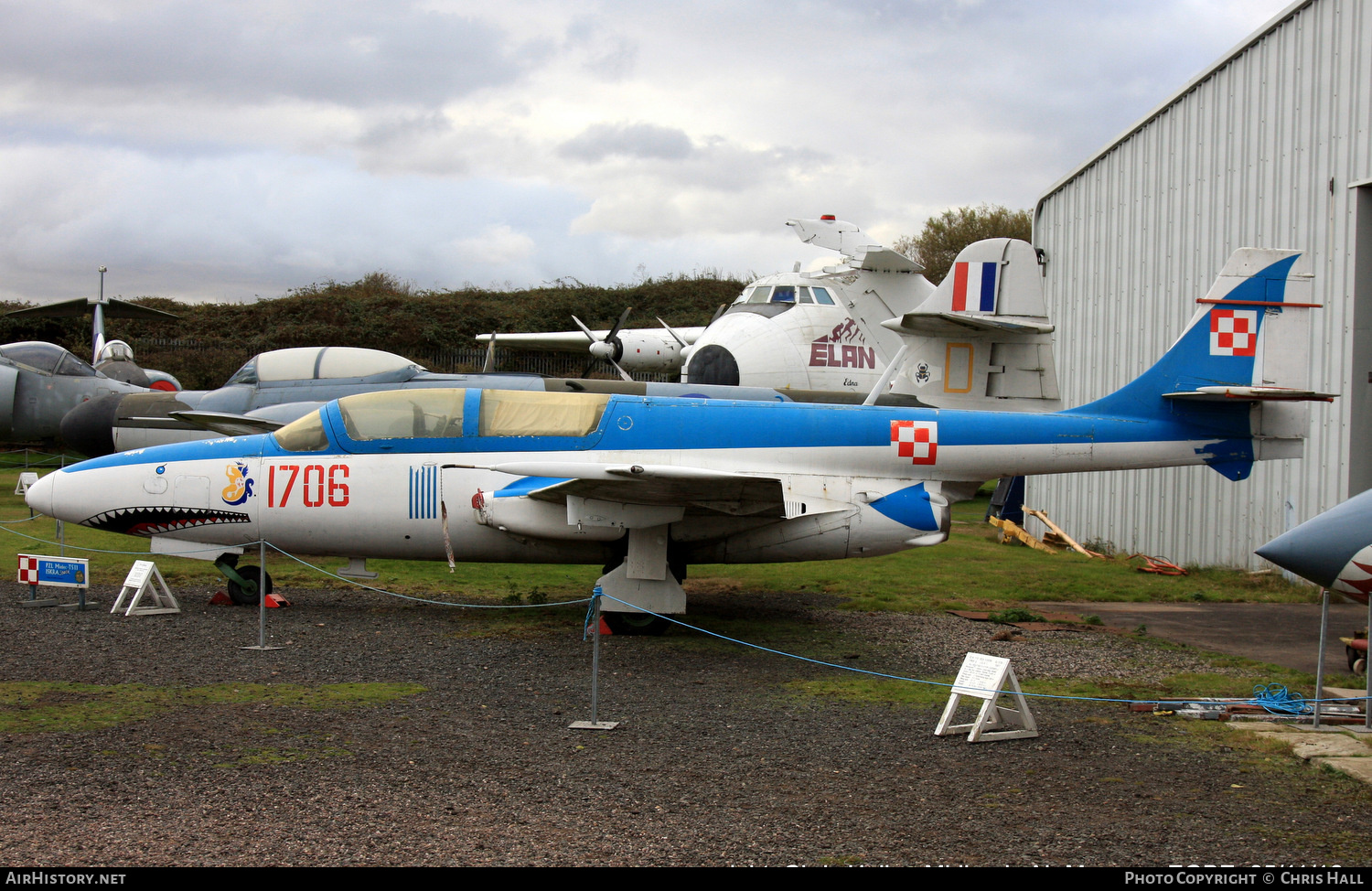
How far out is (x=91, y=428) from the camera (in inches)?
586

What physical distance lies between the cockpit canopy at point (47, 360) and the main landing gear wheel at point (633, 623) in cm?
1550

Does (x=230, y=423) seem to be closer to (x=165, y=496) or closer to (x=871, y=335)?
(x=165, y=496)

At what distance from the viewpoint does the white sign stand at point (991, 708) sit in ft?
18.9

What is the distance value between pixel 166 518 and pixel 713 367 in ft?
35.2

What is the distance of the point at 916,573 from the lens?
12820 millimetres

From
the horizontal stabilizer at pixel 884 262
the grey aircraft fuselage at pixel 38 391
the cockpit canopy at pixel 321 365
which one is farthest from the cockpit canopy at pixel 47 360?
the horizontal stabilizer at pixel 884 262

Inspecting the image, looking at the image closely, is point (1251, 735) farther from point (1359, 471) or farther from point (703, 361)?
point (703, 361)

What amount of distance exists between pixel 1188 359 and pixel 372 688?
25.1 feet

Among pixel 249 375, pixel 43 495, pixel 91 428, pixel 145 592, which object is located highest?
pixel 249 375

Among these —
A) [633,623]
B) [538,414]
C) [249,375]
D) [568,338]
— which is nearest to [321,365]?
[249,375]

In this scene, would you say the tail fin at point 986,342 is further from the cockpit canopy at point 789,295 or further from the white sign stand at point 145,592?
the cockpit canopy at point 789,295

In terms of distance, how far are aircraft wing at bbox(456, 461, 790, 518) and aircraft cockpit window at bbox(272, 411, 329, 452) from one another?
1736 millimetres

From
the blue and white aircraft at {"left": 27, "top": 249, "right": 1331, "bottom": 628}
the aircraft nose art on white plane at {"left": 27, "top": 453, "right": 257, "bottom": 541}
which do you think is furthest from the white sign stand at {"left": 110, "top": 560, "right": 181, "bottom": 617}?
the aircraft nose art on white plane at {"left": 27, "top": 453, "right": 257, "bottom": 541}
